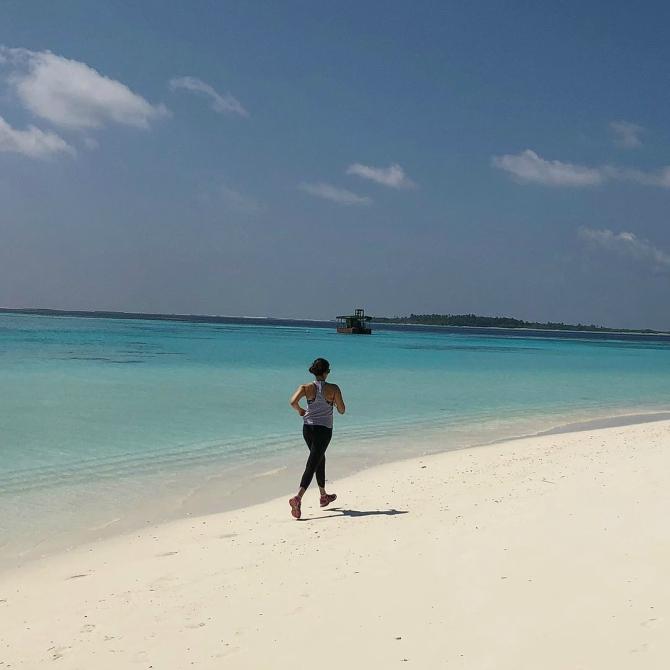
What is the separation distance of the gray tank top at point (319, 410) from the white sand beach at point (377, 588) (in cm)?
103

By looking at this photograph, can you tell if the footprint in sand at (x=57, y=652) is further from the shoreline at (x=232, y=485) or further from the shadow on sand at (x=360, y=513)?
the shadow on sand at (x=360, y=513)

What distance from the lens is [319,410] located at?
7.50 meters

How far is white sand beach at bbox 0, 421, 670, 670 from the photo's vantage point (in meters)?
4.02

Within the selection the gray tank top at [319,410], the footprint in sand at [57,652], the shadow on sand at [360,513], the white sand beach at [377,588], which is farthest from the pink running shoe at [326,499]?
the footprint in sand at [57,652]

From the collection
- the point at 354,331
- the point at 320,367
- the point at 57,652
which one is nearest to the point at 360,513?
the point at 320,367

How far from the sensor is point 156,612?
4828 millimetres

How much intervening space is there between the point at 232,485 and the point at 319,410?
2.81 metres

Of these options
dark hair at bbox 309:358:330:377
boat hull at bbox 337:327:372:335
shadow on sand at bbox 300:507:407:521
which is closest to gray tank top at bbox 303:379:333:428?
dark hair at bbox 309:358:330:377

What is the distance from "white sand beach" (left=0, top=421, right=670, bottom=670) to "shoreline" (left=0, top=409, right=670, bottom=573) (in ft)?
1.08

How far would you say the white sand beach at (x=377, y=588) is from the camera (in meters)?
4.02

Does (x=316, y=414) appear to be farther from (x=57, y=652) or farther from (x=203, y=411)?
(x=203, y=411)

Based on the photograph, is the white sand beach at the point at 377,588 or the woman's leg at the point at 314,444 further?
the woman's leg at the point at 314,444

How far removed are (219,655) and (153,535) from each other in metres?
3.22

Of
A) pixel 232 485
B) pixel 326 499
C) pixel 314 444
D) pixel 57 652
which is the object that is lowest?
pixel 232 485
